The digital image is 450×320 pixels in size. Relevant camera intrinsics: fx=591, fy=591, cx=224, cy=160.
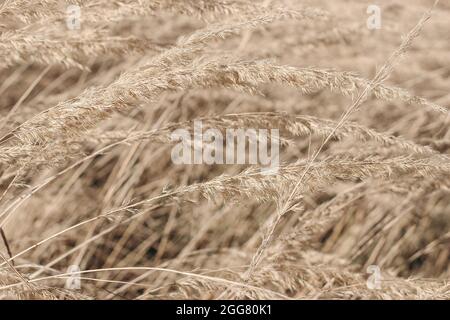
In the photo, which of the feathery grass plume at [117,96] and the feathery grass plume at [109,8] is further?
the feathery grass plume at [109,8]

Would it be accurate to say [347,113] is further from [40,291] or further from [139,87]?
[40,291]

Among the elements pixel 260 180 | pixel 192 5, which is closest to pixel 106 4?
pixel 192 5

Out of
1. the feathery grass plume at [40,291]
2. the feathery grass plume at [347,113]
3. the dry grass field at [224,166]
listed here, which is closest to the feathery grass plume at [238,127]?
the dry grass field at [224,166]

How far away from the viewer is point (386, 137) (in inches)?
61.0

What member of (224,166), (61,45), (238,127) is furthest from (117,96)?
(224,166)

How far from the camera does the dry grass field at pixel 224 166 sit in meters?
1.48

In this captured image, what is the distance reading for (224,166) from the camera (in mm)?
2561

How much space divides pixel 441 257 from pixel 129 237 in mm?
1255

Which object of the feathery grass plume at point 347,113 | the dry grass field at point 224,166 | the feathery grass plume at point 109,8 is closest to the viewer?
the feathery grass plume at point 347,113

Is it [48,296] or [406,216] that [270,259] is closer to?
[48,296]

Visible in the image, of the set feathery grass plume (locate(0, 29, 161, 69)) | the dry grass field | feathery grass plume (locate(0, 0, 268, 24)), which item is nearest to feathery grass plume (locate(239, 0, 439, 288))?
the dry grass field

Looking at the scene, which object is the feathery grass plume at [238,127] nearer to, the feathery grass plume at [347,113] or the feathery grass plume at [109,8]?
the feathery grass plume at [347,113]

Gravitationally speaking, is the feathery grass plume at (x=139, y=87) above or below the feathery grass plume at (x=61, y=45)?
below

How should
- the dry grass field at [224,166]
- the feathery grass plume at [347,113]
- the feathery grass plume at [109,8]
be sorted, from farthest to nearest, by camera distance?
the feathery grass plume at [109,8] → the dry grass field at [224,166] → the feathery grass plume at [347,113]
